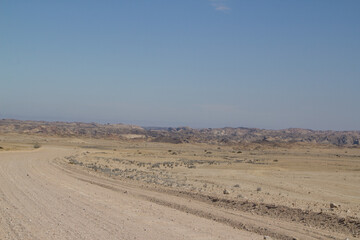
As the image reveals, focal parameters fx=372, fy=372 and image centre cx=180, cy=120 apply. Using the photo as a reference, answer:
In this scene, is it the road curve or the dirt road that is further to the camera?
the dirt road

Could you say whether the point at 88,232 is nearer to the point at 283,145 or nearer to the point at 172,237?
the point at 172,237

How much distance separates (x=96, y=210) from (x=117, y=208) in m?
0.83

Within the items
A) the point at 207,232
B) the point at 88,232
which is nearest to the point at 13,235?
the point at 88,232

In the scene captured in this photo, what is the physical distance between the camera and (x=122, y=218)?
12.0 metres

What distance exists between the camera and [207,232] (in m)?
10.5

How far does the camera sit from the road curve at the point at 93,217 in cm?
1006

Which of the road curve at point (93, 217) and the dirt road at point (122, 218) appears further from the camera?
the dirt road at point (122, 218)

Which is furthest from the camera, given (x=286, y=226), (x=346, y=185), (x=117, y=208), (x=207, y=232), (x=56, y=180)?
(x=346, y=185)

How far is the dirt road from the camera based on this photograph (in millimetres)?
10180

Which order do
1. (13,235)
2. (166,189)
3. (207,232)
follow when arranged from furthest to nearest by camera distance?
(166,189), (207,232), (13,235)

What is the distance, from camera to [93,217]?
11961 mm

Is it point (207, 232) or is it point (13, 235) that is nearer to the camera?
point (13, 235)

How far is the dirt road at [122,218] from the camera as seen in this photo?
1018 cm

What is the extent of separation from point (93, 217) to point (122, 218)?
928 millimetres
